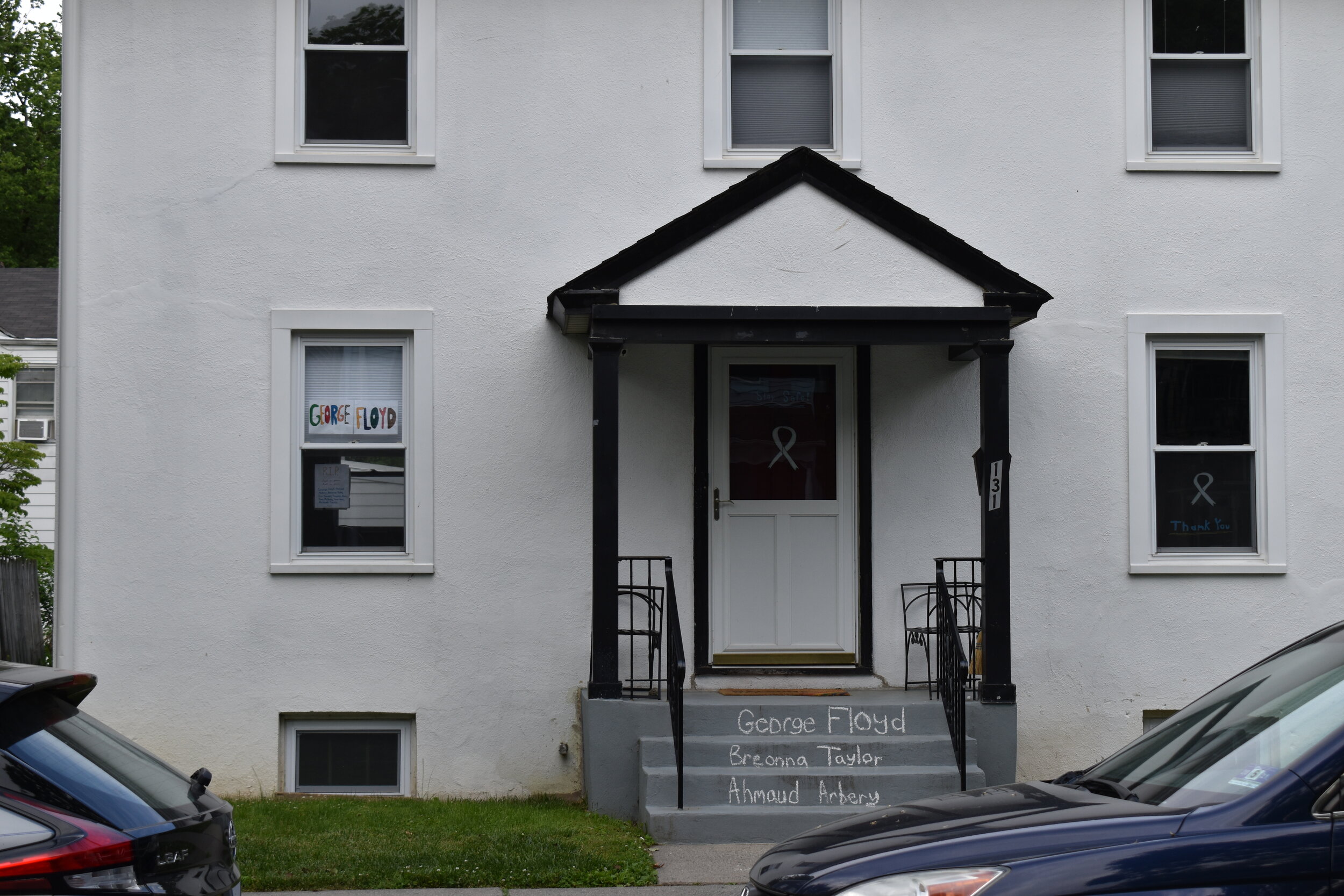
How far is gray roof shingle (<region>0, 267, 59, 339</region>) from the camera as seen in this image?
19938 millimetres

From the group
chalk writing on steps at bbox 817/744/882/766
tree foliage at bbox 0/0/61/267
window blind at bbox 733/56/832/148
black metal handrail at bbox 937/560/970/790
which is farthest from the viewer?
tree foliage at bbox 0/0/61/267

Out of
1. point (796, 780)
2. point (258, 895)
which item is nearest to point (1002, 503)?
point (796, 780)

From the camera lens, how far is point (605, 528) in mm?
8406

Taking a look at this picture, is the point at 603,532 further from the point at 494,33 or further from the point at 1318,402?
the point at 1318,402

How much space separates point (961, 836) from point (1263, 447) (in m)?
6.72

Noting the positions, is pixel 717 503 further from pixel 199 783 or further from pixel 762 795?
pixel 199 783

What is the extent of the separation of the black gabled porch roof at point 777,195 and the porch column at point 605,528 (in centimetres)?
36

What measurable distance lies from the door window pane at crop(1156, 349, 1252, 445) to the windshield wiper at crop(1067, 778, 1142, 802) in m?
5.59

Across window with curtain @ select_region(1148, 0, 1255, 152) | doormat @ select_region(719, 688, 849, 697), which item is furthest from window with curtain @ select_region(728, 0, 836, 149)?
doormat @ select_region(719, 688, 849, 697)

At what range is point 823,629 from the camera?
9.48 metres

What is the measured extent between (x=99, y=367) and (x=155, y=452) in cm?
71

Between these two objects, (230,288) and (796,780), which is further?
(230,288)

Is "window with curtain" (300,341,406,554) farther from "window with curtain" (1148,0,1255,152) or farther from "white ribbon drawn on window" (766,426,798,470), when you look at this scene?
"window with curtain" (1148,0,1255,152)

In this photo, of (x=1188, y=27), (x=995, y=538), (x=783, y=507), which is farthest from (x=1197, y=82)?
(x=783, y=507)
